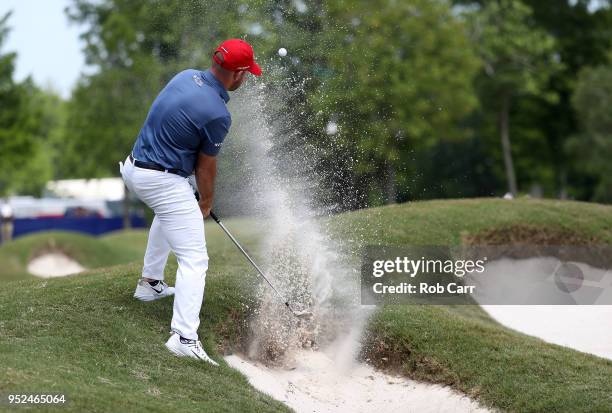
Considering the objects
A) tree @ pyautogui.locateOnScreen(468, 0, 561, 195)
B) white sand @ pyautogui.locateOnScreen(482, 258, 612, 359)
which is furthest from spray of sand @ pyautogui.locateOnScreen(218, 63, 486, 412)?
tree @ pyautogui.locateOnScreen(468, 0, 561, 195)

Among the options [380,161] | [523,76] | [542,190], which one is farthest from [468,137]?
[380,161]

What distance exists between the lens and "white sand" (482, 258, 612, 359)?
11.2 metres

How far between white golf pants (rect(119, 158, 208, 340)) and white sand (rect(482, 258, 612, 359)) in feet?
17.6

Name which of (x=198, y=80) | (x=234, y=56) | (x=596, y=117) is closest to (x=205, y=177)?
(x=198, y=80)

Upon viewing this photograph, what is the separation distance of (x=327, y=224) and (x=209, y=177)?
430 centimetres

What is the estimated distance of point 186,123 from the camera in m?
7.84

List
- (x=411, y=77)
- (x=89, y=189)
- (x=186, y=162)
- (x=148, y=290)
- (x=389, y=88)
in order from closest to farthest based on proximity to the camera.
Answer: (x=186, y=162) < (x=148, y=290) < (x=389, y=88) < (x=411, y=77) < (x=89, y=189)

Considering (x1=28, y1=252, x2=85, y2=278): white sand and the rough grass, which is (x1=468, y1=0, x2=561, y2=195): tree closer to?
(x1=28, y1=252, x2=85, y2=278): white sand

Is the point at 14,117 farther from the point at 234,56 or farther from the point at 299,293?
the point at 234,56

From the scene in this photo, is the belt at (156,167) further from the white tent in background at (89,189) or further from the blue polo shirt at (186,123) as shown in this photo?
the white tent in background at (89,189)

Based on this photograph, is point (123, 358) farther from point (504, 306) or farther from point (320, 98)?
point (320, 98)

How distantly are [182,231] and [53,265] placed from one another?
16.5 metres

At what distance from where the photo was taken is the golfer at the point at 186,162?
7.89 metres

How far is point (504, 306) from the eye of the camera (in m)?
12.8
